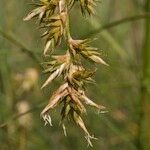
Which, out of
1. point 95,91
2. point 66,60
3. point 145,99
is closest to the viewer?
point 66,60

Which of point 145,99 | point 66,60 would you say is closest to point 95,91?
point 145,99

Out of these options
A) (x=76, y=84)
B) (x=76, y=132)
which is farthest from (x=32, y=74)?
(x=76, y=84)

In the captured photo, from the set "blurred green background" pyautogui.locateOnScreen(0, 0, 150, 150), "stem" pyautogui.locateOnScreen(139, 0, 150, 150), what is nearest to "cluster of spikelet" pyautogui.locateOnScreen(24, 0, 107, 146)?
"blurred green background" pyautogui.locateOnScreen(0, 0, 150, 150)

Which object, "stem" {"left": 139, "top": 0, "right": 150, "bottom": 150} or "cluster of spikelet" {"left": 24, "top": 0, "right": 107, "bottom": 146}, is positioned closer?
"cluster of spikelet" {"left": 24, "top": 0, "right": 107, "bottom": 146}

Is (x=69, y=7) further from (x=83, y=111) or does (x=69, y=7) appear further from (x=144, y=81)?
(x=144, y=81)

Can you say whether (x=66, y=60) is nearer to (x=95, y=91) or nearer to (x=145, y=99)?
(x=145, y=99)

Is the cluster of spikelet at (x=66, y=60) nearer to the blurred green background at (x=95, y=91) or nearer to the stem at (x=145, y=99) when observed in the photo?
the blurred green background at (x=95, y=91)

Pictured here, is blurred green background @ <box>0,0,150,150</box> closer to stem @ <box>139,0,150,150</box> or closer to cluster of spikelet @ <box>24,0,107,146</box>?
stem @ <box>139,0,150,150</box>
